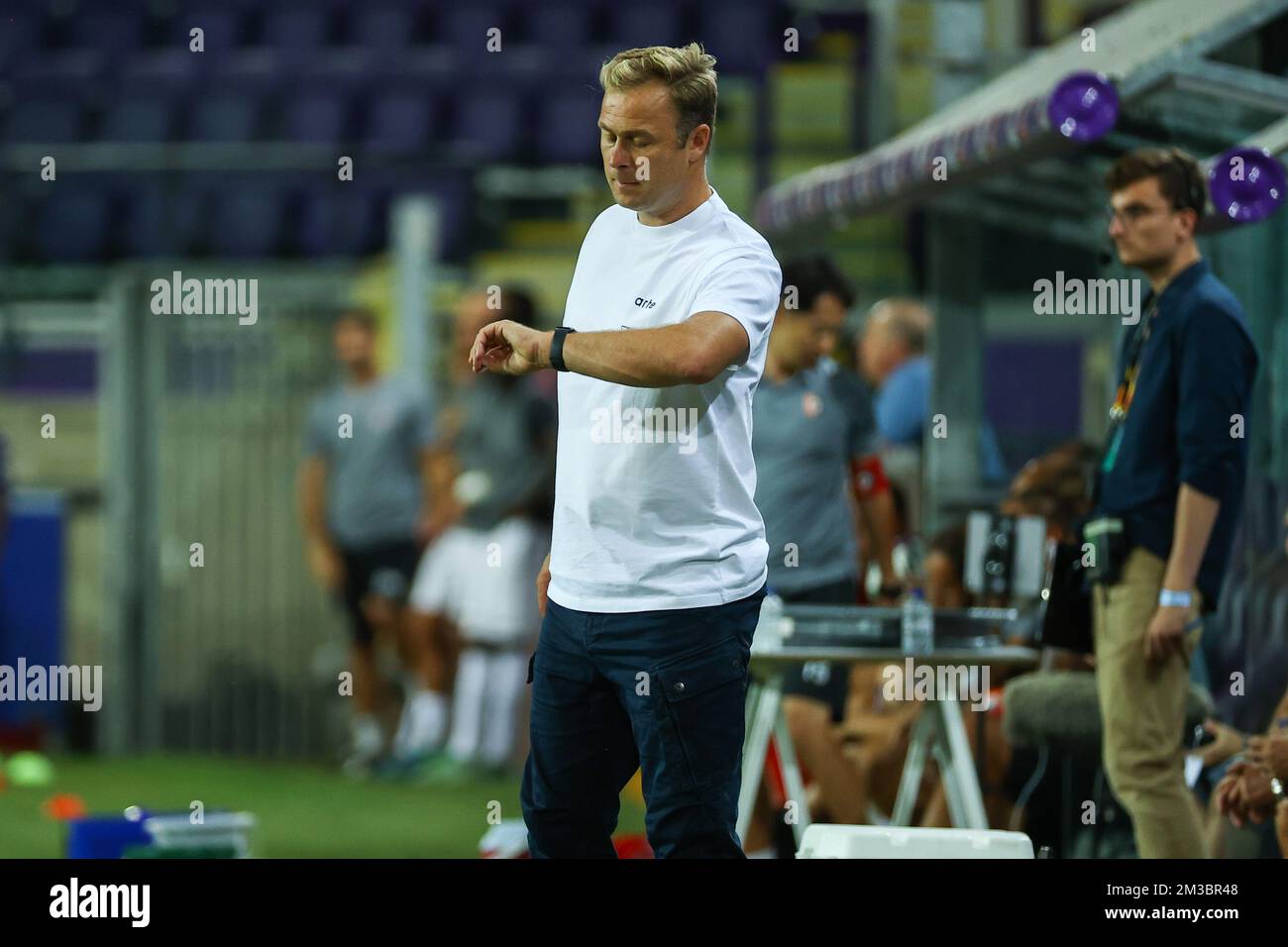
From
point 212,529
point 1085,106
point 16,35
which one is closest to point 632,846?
point 1085,106

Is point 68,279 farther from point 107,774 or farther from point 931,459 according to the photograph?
point 931,459

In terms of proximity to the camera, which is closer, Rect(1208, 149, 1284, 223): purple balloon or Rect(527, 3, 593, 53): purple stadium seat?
Rect(1208, 149, 1284, 223): purple balloon

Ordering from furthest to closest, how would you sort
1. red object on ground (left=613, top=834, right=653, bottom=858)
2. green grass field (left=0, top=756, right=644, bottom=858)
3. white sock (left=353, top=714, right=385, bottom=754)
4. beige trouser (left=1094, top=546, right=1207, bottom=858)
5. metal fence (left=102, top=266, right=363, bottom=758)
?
1. metal fence (left=102, top=266, right=363, bottom=758)
2. white sock (left=353, top=714, right=385, bottom=754)
3. green grass field (left=0, top=756, right=644, bottom=858)
4. red object on ground (left=613, top=834, right=653, bottom=858)
5. beige trouser (left=1094, top=546, right=1207, bottom=858)

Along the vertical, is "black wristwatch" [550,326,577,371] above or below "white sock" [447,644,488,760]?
above

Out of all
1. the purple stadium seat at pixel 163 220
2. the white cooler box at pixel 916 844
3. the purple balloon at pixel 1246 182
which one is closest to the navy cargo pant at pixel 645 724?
the white cooler box at pixel 916 844

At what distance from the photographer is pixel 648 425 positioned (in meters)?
3.63

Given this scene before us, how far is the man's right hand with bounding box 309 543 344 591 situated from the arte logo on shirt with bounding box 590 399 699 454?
5.44 metres

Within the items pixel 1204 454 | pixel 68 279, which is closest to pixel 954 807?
pixel 1204 454

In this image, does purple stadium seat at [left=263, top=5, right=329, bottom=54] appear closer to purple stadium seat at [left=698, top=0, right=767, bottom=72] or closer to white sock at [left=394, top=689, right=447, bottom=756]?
purple stadium seat at [left=698, top=0, right=767, bottom=72]

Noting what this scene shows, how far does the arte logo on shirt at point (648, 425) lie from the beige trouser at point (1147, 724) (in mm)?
1479

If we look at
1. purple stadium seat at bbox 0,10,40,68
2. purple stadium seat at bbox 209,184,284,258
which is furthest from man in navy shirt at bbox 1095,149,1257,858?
purple stadium seat at bbox 0,10,40,68

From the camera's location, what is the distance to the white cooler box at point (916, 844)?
4309mm

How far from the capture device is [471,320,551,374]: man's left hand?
352 cm

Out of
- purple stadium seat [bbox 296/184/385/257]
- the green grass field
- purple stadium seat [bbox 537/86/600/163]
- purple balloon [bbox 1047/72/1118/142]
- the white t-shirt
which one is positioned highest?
purple stadium seat [bbox 537/86/600/163]
